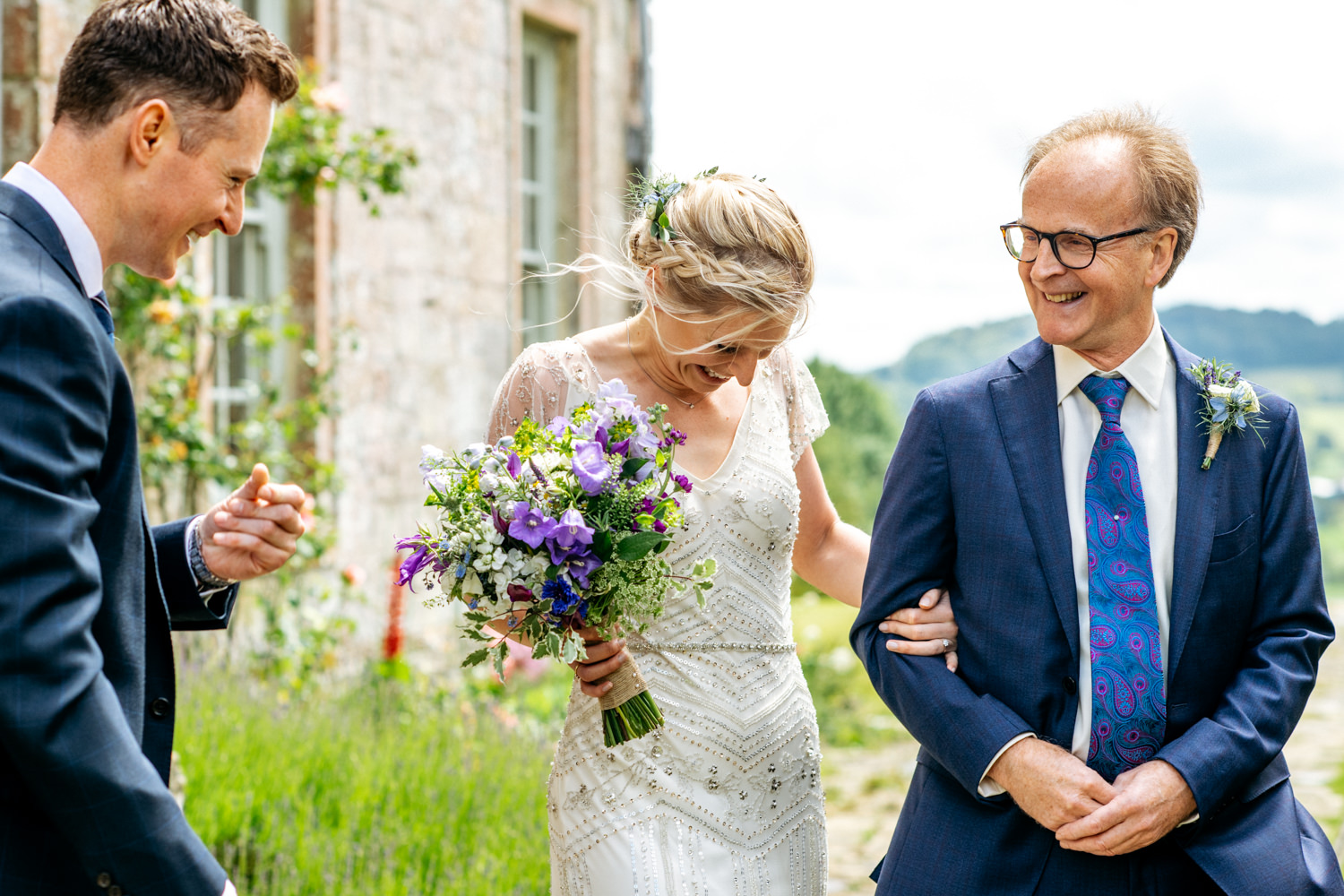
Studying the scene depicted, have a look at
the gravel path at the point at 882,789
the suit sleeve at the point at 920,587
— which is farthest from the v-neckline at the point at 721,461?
the gravel path at the point at 882,789

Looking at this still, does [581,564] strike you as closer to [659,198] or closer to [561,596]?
[561,596]

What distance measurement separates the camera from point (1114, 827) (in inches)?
83.7

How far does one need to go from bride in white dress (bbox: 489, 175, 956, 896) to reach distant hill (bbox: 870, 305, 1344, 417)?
1.56m

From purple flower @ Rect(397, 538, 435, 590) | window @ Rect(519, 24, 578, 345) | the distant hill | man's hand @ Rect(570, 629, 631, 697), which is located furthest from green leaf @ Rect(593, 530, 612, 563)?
window @ Rect(519, 24, 578, 345)

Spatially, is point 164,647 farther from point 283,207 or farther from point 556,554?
point 283,207

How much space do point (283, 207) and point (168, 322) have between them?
1.32m

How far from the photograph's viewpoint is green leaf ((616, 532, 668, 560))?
228 centimetres

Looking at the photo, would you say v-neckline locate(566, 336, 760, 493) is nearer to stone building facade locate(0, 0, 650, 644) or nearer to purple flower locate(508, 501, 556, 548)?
purple flower locate(508, 501, 556, 548)

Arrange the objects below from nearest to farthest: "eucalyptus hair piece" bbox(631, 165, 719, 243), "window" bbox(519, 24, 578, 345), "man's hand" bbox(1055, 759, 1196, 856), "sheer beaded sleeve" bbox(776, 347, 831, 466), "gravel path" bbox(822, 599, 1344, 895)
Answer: "man's hand" bbox(1055, 759, 1196, 856) < "eucalyptus hair piece" bbox(631, 165, 719, 243) < "sheer beaded sleeve" bbox(776, 347, 831, 466) < "gravel path" bbox(822, 599, 1344, 895) < "window" bbox(519, 24, 578, 345)

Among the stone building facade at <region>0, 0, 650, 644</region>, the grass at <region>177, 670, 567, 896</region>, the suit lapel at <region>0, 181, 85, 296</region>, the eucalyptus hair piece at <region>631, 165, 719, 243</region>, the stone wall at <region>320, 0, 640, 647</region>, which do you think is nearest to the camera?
the suit lapel at <region>0, 181, 85, 296</region>

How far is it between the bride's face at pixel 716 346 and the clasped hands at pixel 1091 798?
973 mm

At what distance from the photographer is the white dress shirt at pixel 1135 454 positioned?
228cm

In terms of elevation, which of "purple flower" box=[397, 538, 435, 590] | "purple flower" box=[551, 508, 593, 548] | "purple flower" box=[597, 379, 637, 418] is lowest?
"purple flower" box=[397, 538, 435, 590]

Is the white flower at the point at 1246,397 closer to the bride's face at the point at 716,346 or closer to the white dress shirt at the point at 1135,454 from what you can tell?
the white dress shirt at the point at 1135,454
